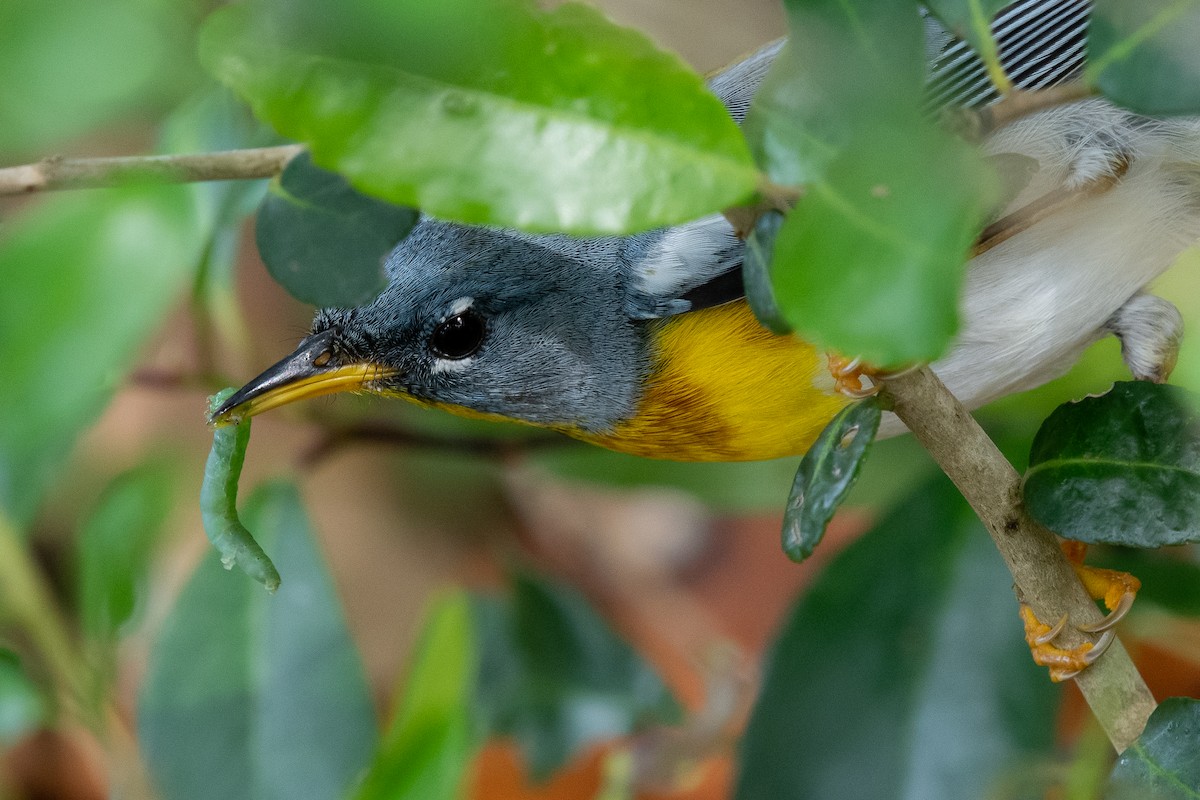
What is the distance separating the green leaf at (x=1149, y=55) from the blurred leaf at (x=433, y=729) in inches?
25.5

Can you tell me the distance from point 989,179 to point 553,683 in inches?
51.7

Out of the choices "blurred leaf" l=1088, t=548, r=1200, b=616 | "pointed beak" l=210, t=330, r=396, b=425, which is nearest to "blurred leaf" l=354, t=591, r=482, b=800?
"pointed beak" l=210, t=330, r=396, b=425

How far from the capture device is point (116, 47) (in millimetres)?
986

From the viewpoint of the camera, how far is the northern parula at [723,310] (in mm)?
1056

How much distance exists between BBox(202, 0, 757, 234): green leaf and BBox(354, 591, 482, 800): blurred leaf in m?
0.52

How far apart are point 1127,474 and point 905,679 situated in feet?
2.06

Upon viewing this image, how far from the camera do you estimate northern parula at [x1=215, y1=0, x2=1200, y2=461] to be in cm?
106

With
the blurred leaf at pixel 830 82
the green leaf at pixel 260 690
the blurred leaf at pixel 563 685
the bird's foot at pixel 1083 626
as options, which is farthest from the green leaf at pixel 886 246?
the blurred leaf at pixel 563 685

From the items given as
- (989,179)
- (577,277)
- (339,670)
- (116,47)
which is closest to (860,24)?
(989,179)

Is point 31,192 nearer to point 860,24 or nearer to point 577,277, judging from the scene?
point 860,24

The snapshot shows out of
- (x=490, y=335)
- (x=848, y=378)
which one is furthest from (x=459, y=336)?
(x=848, y=378)

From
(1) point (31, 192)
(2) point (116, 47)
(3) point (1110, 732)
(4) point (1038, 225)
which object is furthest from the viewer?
(4) point (1038, 225)

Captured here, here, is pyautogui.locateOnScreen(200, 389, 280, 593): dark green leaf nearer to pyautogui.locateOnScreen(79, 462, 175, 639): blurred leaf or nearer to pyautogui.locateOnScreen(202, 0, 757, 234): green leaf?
pyautogui.locateOnScreen(202, 0, 757, 234): green leaf

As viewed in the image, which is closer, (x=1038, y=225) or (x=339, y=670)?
(x=1038, y=225)
